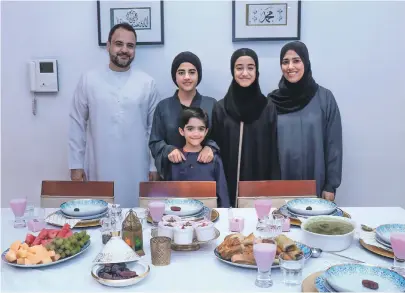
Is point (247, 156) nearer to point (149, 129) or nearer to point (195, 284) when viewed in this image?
point (149, 129)

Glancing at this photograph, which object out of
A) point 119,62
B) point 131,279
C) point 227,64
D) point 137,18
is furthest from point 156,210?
point 137,18

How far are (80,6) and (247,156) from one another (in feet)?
5.00

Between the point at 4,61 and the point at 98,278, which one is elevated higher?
the point at 4,61

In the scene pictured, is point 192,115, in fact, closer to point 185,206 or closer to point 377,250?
point 185,206

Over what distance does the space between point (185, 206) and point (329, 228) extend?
0.61m

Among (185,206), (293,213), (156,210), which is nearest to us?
(156,210)

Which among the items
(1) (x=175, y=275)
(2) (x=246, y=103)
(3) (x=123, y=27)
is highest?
(3) (x=123, y=27)

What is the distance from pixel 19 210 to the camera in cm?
165

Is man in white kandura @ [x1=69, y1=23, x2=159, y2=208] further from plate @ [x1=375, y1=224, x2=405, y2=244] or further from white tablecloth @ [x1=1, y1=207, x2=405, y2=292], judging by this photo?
plate @ [x1=375, y1=224, x2=405, y2=244]

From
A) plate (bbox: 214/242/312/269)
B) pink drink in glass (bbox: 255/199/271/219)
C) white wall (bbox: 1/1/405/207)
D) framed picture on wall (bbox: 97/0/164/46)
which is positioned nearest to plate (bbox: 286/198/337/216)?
pink drink in glass (bbox: 255/199/271/219)

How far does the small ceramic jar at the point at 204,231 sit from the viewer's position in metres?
1.38

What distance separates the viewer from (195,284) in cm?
115

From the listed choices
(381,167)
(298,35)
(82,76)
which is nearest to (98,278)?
(82,76)

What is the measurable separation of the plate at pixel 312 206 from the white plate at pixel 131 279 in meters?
0.71
